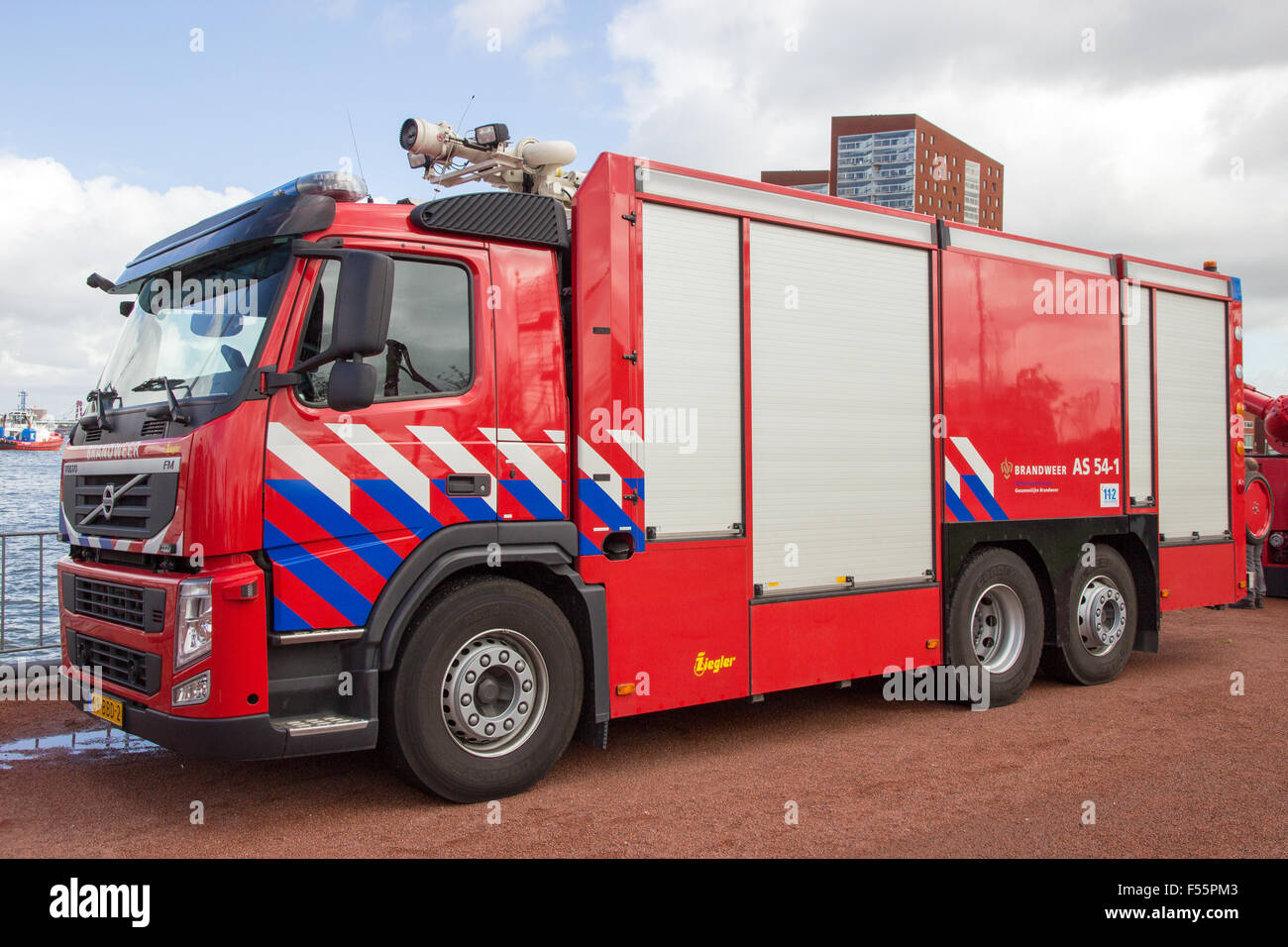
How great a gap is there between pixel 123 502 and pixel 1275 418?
14.9 meters

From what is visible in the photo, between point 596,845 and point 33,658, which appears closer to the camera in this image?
point 596,845

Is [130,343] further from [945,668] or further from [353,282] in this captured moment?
[945,668]

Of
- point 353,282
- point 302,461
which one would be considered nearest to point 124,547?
point 302,461

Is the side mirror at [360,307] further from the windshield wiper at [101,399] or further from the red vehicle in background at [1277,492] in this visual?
the red vehicle in background at [1277,492]

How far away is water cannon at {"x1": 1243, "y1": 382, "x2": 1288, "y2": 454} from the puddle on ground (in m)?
14.4

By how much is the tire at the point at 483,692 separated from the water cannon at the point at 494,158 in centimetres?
236

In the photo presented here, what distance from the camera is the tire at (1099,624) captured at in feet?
26.5

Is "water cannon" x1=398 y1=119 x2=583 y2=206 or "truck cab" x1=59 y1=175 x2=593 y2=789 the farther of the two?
"water cannon" x1=398 y1=119 x2=583 y2=206

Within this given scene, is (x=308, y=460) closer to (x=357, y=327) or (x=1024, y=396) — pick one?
(x=357, y=327)

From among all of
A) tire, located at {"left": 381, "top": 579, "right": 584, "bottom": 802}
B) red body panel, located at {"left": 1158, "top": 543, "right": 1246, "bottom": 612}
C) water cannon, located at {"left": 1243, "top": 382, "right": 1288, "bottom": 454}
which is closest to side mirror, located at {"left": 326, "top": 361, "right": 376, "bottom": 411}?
tire, located at {"left": 381, "top": 579, "right": 584, "bottom": 802}

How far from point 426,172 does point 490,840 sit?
13.4 feet

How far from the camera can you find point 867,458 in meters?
6.78

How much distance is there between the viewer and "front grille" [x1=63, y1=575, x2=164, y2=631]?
4613 millimetres

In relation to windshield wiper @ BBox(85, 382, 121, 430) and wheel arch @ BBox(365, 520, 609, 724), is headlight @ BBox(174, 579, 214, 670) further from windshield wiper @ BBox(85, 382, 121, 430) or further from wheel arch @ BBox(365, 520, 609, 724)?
windshield wiper @ BBox(85, 382, 121, 430)
